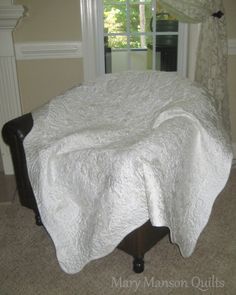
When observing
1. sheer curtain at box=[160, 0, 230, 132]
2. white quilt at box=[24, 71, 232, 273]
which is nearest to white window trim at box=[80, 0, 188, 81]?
sheer curtain at box=[160, 0, 230, 132]

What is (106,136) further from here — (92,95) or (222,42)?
(222,42)

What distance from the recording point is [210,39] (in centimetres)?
214

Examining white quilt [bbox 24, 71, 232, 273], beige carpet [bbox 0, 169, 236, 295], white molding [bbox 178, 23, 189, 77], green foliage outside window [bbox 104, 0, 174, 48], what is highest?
green foliage outside window [bbox 104, 0, 174, 48]

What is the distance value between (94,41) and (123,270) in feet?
5.07

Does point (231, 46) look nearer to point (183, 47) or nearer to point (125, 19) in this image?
point (183, 47)

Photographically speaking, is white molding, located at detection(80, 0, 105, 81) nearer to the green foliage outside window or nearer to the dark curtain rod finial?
the green foliage outside window

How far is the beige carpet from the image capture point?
1.44 meters

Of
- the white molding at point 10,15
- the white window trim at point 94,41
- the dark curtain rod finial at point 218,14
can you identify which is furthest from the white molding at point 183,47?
the white molding at point 10,15

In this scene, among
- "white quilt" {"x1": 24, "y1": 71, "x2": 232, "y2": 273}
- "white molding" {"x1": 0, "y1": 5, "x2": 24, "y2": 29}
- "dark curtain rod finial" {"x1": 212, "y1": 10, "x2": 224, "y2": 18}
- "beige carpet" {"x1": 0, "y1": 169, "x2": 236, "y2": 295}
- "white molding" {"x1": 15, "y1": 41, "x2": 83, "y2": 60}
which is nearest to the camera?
"white quilt" {"x1": 24, "y1": 71, "x2": 232, "y2": 273}

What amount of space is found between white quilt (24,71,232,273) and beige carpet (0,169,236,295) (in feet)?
0.31

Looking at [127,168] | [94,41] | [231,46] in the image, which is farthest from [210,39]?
[127,168]

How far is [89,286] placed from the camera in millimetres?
1461

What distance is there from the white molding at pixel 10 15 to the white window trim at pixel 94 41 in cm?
42

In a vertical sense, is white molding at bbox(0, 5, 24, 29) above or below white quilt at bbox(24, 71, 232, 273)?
above
